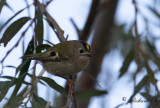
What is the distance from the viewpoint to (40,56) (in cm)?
220

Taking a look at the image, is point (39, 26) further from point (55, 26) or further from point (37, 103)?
point (37, 103)

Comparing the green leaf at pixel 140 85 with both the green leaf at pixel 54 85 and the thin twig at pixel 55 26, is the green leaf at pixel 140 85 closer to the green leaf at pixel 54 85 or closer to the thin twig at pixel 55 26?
the green leaf at pixel 54 85

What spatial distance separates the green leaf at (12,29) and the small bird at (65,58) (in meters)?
0.25

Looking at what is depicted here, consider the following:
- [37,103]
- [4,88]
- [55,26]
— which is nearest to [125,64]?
[55,26]

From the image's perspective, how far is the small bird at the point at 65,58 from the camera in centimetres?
229

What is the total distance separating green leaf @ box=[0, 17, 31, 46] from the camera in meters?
2.12

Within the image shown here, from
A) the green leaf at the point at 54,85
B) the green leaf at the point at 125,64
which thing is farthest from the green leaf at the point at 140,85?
the green leaf at the point at 54,85

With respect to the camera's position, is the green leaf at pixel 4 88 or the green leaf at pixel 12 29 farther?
the green leaf at pixel 12 29

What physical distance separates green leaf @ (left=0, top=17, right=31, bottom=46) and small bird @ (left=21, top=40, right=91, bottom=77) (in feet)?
0.82

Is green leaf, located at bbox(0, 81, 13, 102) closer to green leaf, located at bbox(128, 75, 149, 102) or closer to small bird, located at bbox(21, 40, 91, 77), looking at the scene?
small bird, located at bbox(21, 40, 91, 77)

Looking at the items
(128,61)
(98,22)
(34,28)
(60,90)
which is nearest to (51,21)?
(34,28)

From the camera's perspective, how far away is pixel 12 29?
2178 mm

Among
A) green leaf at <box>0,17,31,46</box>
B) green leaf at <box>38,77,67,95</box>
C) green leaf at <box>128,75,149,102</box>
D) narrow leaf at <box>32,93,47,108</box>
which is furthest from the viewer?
green leaf at <box>128,75,149,102</box>

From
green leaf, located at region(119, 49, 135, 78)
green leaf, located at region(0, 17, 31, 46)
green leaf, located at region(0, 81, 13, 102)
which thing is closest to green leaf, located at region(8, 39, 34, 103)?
green leaf, located at region(0, 81, 13, 102)
